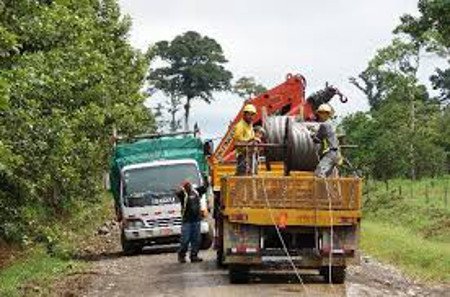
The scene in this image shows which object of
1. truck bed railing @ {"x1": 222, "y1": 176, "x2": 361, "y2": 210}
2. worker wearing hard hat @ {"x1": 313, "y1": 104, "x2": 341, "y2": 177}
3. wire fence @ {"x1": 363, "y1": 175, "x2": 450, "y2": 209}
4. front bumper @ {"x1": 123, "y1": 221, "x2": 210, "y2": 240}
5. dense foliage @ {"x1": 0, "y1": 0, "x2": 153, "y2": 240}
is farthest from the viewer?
wire fence @ {"x1": 363, "y1": 175, "x2": 450, "y2": 209}

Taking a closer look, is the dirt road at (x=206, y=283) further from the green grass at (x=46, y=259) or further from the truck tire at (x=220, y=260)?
the green grass at (x=46, y=259)

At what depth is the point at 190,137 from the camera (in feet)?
89.5

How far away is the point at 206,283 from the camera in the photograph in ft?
55.8

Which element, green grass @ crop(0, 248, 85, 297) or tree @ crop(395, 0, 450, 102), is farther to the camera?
tree @ crop(395, 0, 450, 102)

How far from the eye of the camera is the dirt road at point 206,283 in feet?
52.4

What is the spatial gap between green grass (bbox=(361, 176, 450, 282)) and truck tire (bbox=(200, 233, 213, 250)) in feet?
14.7

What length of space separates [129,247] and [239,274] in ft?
25.6

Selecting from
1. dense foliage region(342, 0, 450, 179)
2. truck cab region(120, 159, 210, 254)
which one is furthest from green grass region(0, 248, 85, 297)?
dense foliage region(342, 0, 450, 179)

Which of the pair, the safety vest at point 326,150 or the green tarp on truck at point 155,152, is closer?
the safety vest at point 326,150

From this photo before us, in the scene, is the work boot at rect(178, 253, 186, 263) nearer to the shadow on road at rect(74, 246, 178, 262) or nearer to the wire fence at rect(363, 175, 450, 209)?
the shadow on road at rect(74, 246, 178, 262)

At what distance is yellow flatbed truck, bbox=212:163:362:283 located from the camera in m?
16.1

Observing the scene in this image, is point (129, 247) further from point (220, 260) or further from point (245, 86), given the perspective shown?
point (245, 86)

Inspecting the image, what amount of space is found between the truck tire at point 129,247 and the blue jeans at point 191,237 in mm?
3233

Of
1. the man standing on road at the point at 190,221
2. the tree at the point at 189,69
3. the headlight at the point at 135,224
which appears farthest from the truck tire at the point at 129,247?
the tree at the point at 189,69
